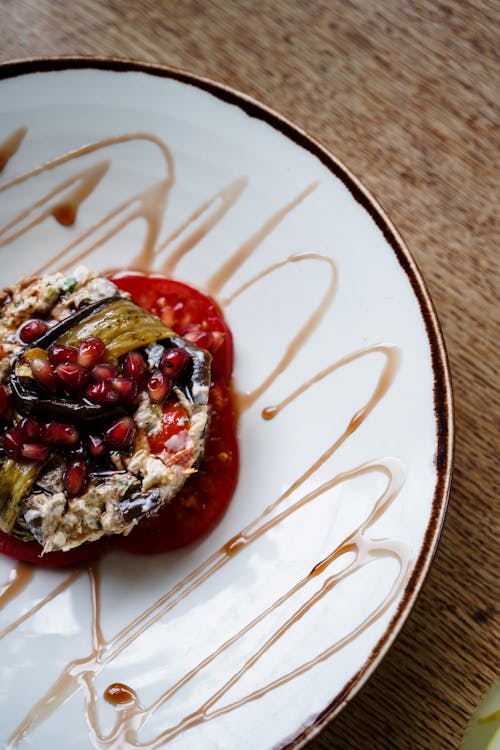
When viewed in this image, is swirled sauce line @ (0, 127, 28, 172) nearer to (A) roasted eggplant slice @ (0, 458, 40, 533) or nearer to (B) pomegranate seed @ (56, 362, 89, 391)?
(B) pomegranate seed @ (56, 362, 89, 391)

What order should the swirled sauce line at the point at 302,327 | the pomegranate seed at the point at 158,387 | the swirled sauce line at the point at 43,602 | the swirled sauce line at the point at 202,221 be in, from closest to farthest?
the pomegranate seed at the point at 158,387
the swirled sauce line at the point at 43,602
the swirled sauce line at the point at 302,327
the swirled sauce line at the point at 202,221

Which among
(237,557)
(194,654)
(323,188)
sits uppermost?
(323,188)

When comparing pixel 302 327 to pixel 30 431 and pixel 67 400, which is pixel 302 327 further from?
pixel 30 431

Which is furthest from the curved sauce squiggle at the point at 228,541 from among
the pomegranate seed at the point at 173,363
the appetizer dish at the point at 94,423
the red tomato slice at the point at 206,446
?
the pomegranate seed at the point at 173,363

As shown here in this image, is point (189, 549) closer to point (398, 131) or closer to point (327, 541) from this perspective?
point (327, 541)

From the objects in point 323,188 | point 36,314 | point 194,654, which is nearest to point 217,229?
point 323,188

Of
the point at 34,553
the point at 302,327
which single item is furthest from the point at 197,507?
the point at 302,327

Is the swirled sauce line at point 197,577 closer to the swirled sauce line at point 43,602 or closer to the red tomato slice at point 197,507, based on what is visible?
the red tomato slice at point 197,507
